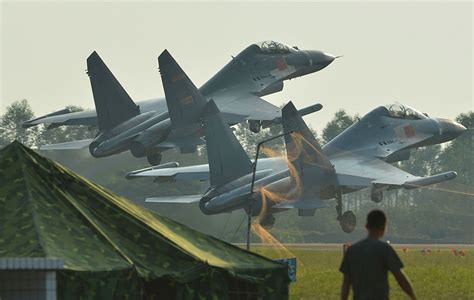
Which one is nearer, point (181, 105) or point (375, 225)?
point (375, 225)

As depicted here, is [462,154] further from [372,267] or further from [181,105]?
[372,267]

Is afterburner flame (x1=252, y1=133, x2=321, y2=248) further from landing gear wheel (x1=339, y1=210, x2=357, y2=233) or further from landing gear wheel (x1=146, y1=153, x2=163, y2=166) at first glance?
landing gear wheel (x1=146, y1=153, x2=163, y2=166)

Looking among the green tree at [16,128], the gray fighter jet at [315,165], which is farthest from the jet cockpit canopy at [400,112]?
the green tree at [16,128]

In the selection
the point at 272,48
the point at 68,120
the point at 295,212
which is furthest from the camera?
the point at 295,212

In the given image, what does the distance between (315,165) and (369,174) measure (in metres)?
4.28

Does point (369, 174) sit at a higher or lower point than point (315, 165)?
lower

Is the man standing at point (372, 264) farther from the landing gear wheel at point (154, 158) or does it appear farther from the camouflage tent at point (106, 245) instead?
the landing gear wheel at point (154, 158)

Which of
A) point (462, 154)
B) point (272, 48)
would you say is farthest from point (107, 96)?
point (462, 154)

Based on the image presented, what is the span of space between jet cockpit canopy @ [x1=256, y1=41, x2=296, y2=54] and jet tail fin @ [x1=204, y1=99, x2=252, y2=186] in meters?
12.6

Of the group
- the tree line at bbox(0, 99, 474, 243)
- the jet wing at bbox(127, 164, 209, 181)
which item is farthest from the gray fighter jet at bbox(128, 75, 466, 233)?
the tree line at bbox(0, 99, 474, 243)

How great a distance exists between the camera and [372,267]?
774 inches

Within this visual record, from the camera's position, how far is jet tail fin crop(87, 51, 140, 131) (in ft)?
277

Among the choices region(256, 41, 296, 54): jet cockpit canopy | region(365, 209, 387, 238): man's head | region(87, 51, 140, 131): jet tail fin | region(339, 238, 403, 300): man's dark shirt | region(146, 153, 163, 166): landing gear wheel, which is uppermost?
region(256, 41, 296, 54): jet cockpit canopy

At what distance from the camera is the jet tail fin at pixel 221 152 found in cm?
6962
